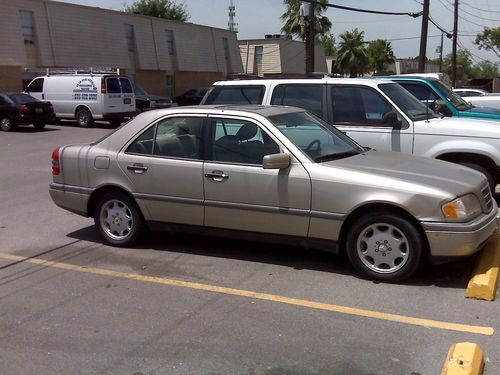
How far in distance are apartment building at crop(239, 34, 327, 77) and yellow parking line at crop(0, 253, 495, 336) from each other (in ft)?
155

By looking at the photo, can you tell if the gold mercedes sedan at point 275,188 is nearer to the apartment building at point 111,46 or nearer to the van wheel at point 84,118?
the van wheel at point 84,118

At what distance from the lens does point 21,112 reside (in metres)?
22.3

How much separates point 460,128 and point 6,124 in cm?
1913

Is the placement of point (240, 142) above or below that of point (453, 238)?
above

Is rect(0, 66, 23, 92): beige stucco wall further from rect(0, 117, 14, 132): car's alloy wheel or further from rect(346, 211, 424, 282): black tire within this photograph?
rect(346, 211, 424, 282): black tire

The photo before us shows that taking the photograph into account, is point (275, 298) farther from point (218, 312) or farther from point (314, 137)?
point (314, 137)

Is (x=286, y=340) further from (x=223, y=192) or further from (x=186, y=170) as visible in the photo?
(x=186, y=170)

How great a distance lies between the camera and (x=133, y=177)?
20.4 feet

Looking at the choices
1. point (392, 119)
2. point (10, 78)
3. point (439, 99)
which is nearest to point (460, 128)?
point (392, 119)

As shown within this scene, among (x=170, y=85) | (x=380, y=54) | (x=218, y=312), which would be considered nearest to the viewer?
(x=218, y=312)

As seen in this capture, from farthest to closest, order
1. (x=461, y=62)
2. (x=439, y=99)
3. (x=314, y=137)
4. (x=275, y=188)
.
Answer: (x=461, y=62) < (x=439, y=99) < (x=314, y=137) < (x=275, y=188)

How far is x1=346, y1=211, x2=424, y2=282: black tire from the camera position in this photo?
509cm

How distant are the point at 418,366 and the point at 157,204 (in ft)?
10.6

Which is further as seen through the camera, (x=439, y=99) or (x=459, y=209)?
(x=439, y=99)
